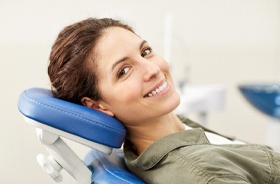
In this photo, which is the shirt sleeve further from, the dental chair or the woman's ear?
the woman's ear

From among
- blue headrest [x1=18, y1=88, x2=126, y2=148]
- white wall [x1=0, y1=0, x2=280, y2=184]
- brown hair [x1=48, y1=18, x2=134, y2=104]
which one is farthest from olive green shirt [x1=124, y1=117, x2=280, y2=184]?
white wall [x1=0, y1=0, x2=280, y2=184]

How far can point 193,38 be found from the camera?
3.07m

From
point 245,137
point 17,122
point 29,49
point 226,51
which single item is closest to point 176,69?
point 226,51

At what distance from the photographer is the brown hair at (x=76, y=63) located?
1.02m

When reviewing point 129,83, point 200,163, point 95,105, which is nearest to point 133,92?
point 129,83

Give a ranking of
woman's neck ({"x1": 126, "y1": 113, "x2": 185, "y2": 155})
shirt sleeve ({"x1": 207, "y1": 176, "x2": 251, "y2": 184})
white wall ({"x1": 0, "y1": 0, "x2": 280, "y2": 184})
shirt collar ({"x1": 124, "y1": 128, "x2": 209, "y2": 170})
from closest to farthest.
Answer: shirt sleeve ({"x1": 207, "y1": 176, "x2": 251, "y2": 184})
shirt collar ({"x1": 124, "y1": 128, "x2": 209, "y2": 170})
woman's neck ({"x1": 126, "y1": 113, "x2": 185, "y2": 155})
white wall ({"x1": 0, "y1": 0, "x2": 280, "y2": 184})

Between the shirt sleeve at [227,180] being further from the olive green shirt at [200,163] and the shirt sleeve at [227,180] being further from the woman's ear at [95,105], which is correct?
the woman's ear at [95,105]

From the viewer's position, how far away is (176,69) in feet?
9.60

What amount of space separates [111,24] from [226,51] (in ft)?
7.24

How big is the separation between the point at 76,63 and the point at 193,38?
2155 millimetres

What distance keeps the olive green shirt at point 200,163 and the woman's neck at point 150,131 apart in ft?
0.15

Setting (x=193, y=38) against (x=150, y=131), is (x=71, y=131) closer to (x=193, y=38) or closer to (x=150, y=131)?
(x=150, y=131)

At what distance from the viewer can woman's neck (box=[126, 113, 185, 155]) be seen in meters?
1.08

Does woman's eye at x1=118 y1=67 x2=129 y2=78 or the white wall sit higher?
woman's eye at x1=118 y1=67 x2=129 y2=78
